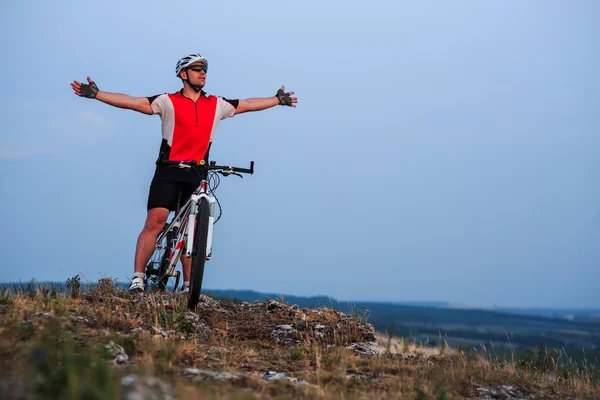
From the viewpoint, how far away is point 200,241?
7.73 meters

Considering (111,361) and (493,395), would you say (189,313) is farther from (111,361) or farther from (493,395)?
(493,395)

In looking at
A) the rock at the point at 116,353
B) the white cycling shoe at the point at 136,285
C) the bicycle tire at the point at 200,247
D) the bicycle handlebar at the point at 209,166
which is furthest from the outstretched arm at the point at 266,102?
the rock at the point at 116,353

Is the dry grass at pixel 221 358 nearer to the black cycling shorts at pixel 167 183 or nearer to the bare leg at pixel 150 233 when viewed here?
the bare leg at pixel 150 233

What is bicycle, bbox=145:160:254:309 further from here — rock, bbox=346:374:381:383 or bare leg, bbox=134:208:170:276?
rock, bbox=346:374:381:383

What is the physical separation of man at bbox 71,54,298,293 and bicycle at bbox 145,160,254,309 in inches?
8.5

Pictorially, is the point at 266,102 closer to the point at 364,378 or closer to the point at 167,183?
the point at 167,183

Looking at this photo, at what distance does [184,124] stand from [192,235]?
67.7 inches

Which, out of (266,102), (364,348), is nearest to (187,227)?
(266,102)

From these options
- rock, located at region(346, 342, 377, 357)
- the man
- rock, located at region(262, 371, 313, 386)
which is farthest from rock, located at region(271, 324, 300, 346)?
rock, located at region(262, 371, 313, 386)

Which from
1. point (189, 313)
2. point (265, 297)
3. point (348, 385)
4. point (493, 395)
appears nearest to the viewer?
point (348, 385)

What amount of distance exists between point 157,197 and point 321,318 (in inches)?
104

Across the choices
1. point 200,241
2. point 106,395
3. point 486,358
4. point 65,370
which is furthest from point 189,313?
point 106,395

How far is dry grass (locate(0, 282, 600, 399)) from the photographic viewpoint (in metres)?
4.35

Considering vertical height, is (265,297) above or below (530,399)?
above
